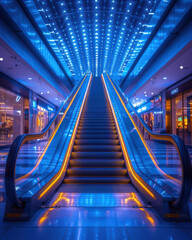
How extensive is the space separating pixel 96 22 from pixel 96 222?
16218mm

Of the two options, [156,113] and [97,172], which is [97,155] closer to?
[97,172]

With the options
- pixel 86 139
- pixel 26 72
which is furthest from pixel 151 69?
pixel 86 139

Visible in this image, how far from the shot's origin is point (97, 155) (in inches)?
194

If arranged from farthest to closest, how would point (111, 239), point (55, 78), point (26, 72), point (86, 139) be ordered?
point (55, 78)
point (26, 72)
point (86, 139)
point (111, 239)

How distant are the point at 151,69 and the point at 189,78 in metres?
2.10

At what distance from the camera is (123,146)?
5.12 metres

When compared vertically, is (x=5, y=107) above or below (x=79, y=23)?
below

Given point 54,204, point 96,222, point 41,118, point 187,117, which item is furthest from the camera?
point 41,118

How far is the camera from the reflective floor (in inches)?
85.0

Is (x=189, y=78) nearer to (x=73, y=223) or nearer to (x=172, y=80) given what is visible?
(x=172, y=80)

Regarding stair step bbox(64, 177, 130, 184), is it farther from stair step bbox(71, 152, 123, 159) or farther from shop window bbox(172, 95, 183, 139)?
shop window bbox(172, 95, 183, 139)

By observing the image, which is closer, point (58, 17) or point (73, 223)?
point (73, 223)

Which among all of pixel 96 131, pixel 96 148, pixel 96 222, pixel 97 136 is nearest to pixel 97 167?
pixel 96 148

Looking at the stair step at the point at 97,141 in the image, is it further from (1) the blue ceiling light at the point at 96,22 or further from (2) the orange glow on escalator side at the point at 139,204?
(1) the blue ceiling light at the point at 96,22
